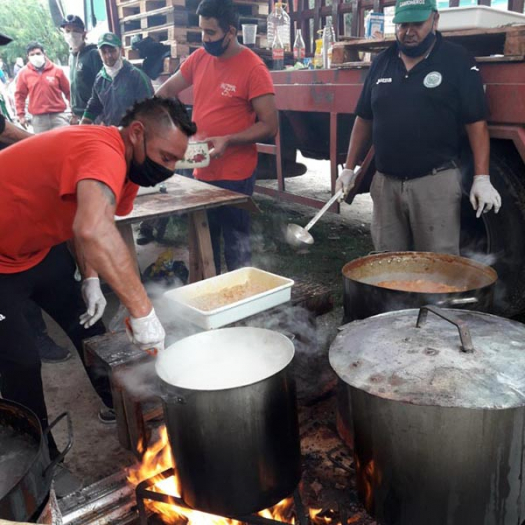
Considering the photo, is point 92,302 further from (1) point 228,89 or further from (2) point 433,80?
(2) point 433,80

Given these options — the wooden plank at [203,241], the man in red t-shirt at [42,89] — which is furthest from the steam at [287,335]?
the man in red t-shirt at [42,89]

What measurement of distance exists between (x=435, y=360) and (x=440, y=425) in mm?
239

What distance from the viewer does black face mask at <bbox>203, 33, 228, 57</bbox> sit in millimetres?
4051

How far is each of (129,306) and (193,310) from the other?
56 centimetres

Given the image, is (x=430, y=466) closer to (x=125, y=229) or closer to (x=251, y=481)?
(x=251, y=481)

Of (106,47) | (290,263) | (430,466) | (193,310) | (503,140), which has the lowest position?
(290,263)

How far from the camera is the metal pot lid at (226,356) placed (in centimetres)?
215

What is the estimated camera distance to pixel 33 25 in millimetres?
32812

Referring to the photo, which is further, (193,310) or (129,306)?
(193,310)

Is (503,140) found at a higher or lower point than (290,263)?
higher

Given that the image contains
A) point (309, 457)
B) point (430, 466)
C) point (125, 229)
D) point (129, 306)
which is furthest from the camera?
point (125, 229)

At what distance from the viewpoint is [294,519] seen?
7.09 ft

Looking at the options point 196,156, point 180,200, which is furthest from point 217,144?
Result: point 180,200

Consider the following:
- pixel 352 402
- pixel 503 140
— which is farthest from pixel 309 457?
pixel 503 140
